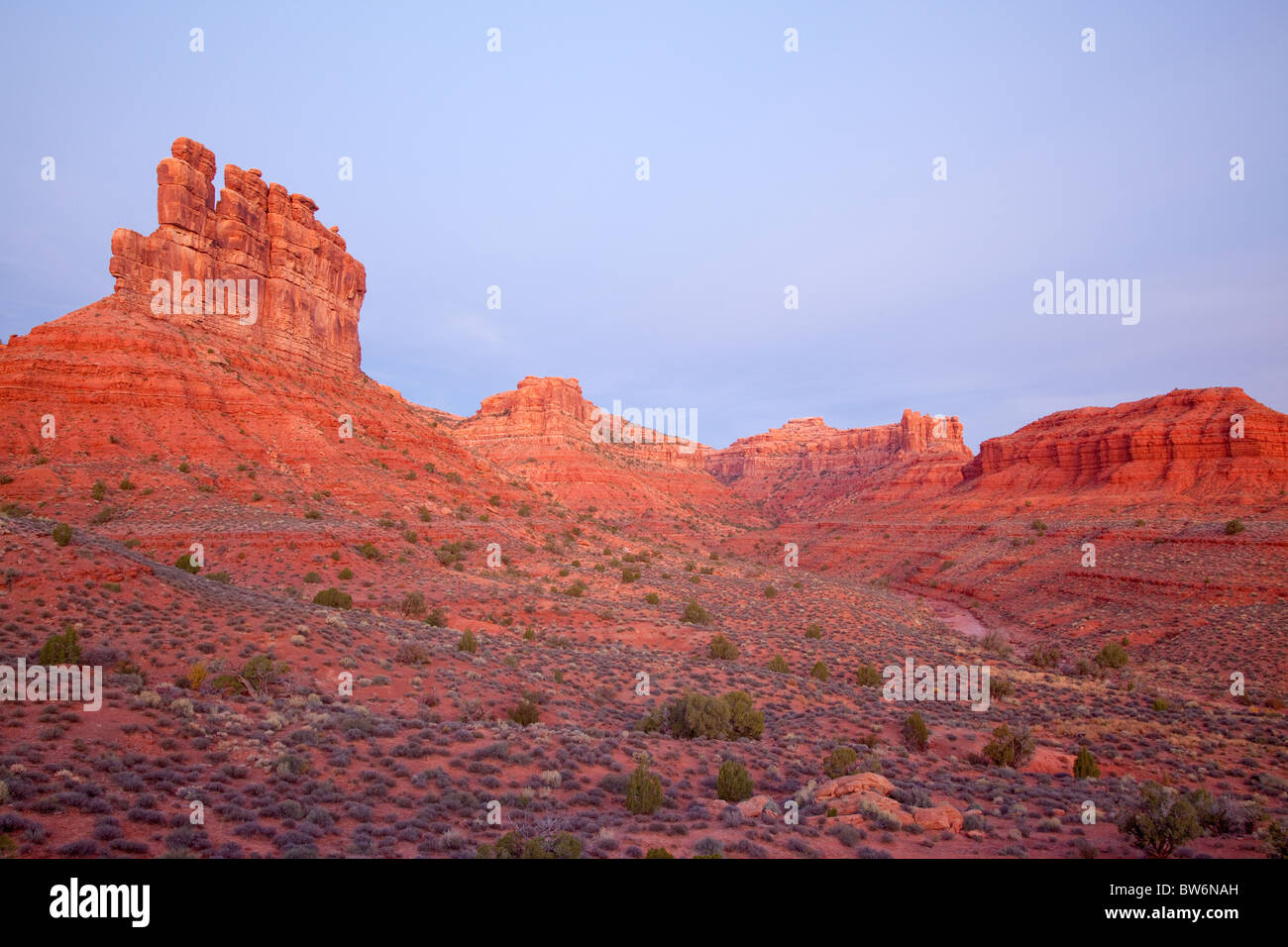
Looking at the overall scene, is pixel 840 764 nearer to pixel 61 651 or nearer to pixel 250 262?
pixel 61 651

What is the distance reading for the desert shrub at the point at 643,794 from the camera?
356 inches

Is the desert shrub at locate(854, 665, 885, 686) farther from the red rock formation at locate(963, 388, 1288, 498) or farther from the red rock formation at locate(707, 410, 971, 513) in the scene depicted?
the red rock formation at locate(707, 410, 971, 513)

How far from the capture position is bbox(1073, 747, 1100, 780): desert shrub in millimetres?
12344

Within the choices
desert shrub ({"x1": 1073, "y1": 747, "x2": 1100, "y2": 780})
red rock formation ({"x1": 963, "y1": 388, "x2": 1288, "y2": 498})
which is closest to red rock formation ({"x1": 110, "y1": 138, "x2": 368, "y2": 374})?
desert shrub ({"x1": 1073, "y1": 747, "x2": 1100, "y2": 780})

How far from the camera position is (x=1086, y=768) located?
1237 cm

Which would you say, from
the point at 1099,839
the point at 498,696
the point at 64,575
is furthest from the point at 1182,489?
the point at 64,575

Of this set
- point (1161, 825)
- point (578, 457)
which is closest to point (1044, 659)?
point (1161, 825)

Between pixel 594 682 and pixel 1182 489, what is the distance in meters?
51.6

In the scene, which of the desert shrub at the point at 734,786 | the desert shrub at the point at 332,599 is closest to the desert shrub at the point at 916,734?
the desert shrub at the point at 734,786

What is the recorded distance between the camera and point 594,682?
58.5 ft

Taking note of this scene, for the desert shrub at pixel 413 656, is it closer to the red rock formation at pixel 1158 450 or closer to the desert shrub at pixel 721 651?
the desert shrub at pixel 721 651
